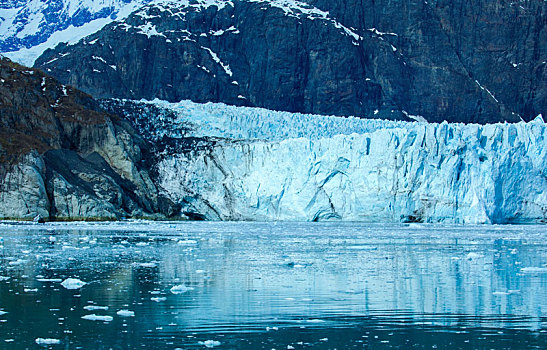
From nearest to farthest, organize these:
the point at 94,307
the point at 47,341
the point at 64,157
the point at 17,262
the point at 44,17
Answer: the point at 47,341, the point at 94,307, the point at 17,262, the point at 64,157, the point at 44,17

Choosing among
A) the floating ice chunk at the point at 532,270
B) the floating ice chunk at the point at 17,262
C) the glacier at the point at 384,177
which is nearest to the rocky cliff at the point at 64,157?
the glacier at the point at 384,177

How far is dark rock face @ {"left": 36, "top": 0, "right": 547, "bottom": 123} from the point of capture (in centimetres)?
7994

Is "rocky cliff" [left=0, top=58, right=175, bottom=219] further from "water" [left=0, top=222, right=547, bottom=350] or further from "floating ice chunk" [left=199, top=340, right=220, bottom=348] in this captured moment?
"floating ice chunk" [left=199, top=340, right=220, bottom=348]

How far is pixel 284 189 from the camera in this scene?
38.8m

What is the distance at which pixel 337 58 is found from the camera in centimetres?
8206

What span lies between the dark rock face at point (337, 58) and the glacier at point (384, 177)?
1498 inches

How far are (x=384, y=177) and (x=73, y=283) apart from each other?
1066 inches

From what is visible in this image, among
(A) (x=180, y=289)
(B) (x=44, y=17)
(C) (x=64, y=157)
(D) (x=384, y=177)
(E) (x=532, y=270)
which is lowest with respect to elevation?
(E) (x=532, y=270)

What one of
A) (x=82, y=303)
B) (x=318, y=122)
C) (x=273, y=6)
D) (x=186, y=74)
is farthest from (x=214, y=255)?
(x=273, y=6)

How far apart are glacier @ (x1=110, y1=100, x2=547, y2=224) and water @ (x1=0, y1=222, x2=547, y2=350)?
17831 millimetres

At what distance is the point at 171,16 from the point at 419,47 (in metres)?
27.1

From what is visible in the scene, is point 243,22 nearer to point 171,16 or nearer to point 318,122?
point 171,16

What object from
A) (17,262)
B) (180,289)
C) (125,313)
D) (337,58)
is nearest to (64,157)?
(17,262)

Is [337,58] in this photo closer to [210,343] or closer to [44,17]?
[44,17]
